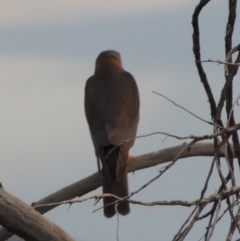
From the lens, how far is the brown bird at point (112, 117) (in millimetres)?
5809

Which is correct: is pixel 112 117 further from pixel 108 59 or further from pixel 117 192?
pixel 108 59

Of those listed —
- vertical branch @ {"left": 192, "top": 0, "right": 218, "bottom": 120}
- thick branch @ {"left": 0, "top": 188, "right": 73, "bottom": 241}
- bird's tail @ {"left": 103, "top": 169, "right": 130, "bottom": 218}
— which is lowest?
thick branch @ {"left": 0, "top": 188, "right": 73, "bottom": 241}

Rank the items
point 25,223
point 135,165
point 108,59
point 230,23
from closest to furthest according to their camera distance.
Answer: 1. point 230,23
2. point 25,223
3. point 135,165
4. point 108,59

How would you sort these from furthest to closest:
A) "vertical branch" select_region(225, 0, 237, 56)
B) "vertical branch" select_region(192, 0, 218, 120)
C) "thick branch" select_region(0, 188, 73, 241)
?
1. "thick branch" select_region(0, 188, 73, 241)
2. "vertical branch" select_region(192, 0, 218, 120)
3. "vertical branch" select_region(225, 0, 237, 56)

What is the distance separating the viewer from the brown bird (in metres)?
5.81

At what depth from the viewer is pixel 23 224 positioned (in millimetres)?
3660

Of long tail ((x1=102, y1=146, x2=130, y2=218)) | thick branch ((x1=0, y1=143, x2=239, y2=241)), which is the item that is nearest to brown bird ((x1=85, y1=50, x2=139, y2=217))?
long tail ((x1=102, y1=146, x2=130, y2=218))

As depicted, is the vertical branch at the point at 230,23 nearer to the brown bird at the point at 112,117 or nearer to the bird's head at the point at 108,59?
the brown bird at the point at 112,117

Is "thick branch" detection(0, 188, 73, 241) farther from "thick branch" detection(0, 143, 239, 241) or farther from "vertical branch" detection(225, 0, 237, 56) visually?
"vertical branch" detection(225, 0, 237, 56)

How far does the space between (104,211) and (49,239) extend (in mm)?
2163

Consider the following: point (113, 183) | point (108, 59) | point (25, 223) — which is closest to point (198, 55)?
point (25, 223)

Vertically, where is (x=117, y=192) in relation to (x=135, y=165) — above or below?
below

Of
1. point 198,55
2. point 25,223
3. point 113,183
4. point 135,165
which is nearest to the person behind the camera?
point 198,55

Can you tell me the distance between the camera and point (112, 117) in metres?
6.14
